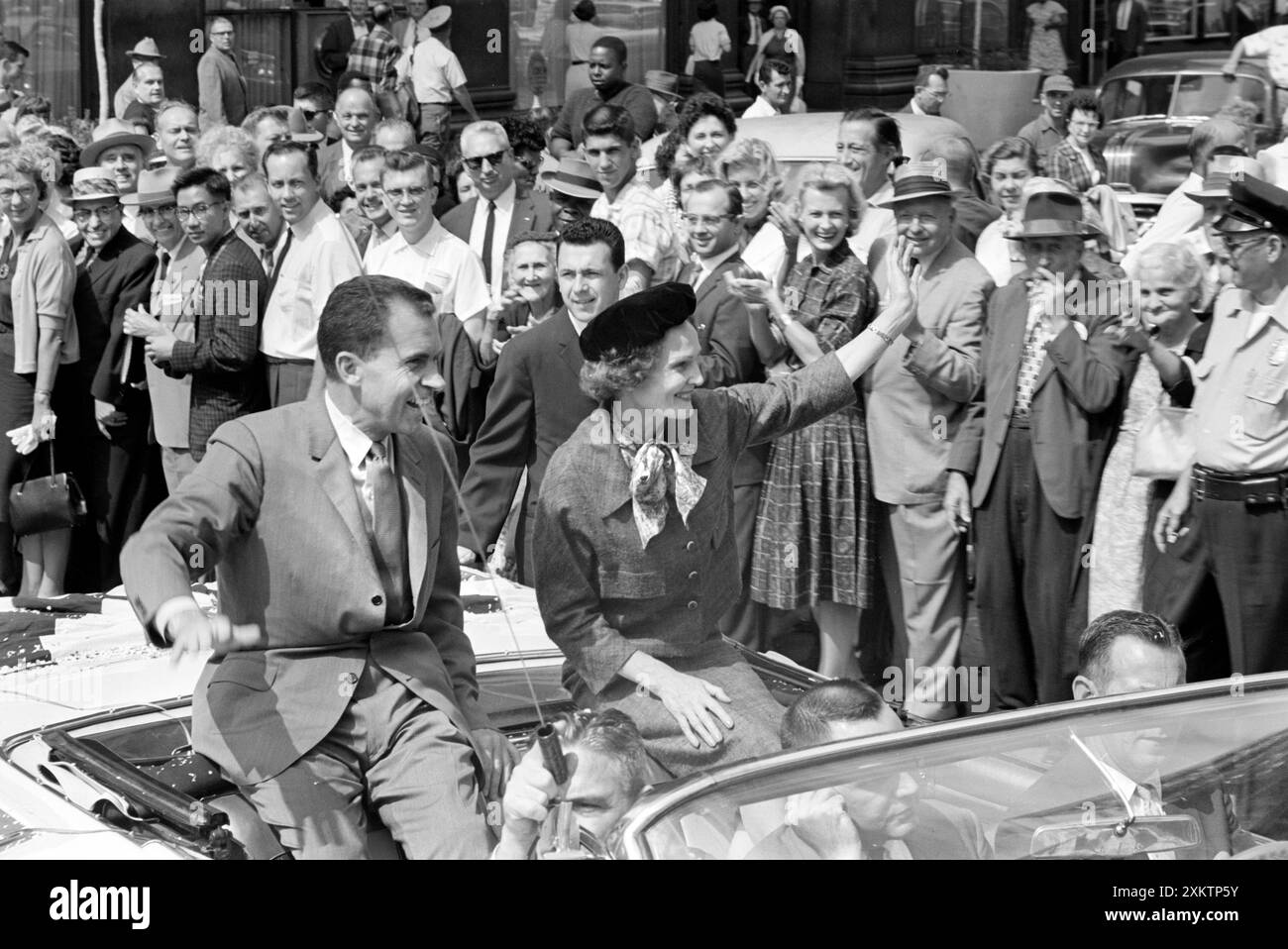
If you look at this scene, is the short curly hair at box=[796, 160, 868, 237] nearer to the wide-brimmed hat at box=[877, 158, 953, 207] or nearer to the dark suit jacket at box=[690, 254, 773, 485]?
the wide-brimmed hat at box=[877, 158, 953, 207]

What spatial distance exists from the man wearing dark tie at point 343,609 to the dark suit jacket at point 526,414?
1.97m

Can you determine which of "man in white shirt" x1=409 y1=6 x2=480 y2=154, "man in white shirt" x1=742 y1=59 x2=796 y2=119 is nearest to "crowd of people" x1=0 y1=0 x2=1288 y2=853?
"man in white shirt" x1=742 y1=59 x2=796 y2=119

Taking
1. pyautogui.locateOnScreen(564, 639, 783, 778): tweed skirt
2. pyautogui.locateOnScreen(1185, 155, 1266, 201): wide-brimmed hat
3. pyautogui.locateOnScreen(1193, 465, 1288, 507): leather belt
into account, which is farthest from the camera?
pyautogui.locateOnScreen(1185, 155, 1266, 201): wide-brimmed hat

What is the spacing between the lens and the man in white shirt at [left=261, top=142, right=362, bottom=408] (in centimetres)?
771

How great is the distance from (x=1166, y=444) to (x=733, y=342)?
156 centimetres

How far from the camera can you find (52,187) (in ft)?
30.2

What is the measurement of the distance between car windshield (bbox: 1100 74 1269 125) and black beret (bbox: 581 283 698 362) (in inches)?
420

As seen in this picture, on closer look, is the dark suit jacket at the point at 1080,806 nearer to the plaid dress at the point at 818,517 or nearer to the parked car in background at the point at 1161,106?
the plaid dress at the point at 818,517

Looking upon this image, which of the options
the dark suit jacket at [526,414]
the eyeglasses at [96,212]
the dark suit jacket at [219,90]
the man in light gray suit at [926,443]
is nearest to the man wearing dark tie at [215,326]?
the eyeglasses at [96,212]

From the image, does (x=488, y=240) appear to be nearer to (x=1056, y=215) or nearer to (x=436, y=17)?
(x=1056, y=215)

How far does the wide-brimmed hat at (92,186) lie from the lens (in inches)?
341

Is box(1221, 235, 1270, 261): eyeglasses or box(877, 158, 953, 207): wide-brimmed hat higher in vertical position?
box(877, 158, 953, 207): wide-brimmed hat

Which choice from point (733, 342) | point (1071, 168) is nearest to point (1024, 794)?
point (733, 342)

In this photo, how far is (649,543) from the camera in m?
4.55
